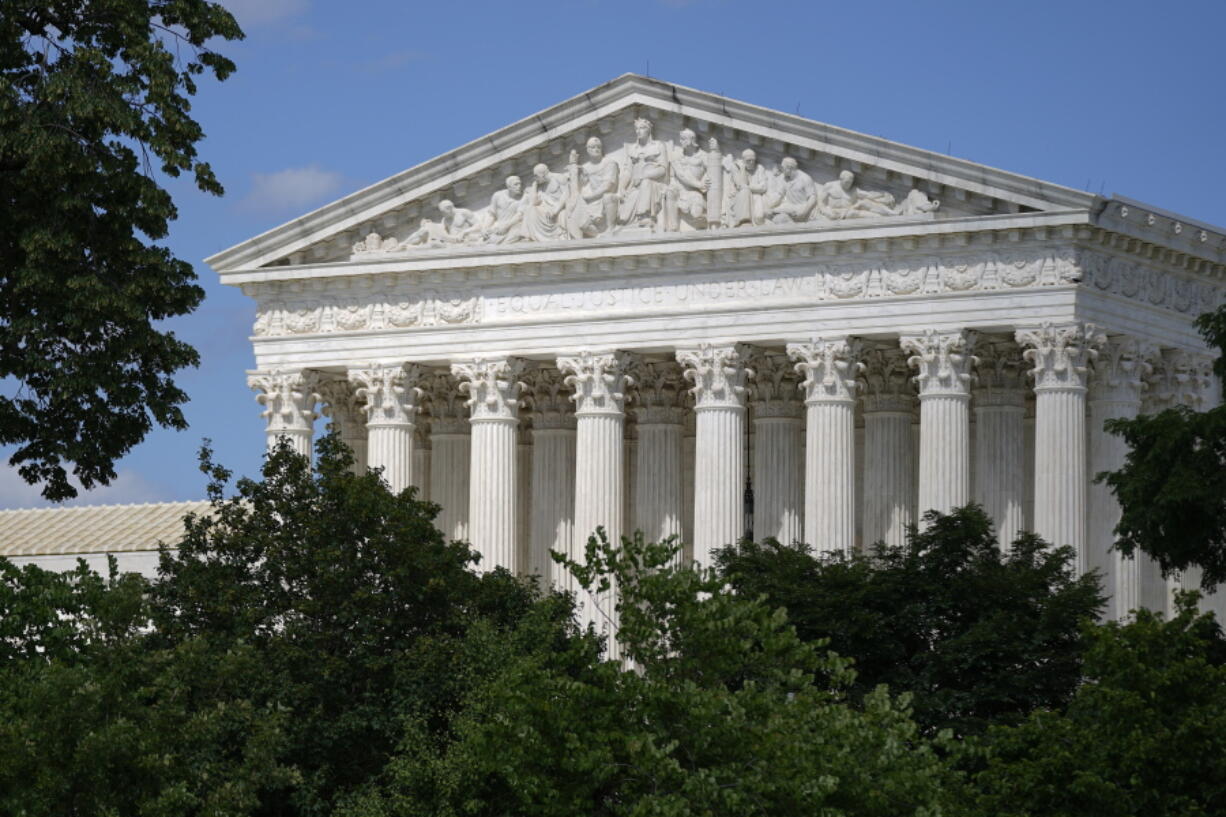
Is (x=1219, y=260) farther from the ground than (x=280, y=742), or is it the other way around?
(x=1219, y=260)

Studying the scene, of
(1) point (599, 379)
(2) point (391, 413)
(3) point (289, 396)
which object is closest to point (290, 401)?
(3) point (289, 396)

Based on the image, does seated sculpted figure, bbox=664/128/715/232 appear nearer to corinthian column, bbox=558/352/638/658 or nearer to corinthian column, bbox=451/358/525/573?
corinthian column, bbox=558/352/638/658

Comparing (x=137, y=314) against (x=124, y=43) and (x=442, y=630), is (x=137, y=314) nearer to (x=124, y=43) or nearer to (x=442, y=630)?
(x=124, y=43)

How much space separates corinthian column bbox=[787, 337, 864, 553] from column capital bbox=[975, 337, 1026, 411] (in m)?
4.82

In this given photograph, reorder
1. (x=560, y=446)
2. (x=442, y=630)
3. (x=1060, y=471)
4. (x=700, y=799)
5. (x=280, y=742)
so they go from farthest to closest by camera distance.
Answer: (x=560, y=446), (x=1060, y=471), (x=442, y=630), (x=280, y=742), (x=700, y=799)

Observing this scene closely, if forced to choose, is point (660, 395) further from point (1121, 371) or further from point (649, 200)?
point (1121, 371)

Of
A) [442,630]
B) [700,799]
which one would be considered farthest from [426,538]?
[700,799]

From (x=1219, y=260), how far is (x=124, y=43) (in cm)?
3683

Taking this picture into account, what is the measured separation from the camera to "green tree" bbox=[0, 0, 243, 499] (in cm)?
4859

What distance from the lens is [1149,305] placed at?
7431cm

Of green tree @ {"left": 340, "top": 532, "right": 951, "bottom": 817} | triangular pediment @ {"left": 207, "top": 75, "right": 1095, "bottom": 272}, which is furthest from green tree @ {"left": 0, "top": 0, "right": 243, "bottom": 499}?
triangular pediment @ {"left": 207, "top": 75, "right": 1095, "bottom": 272}

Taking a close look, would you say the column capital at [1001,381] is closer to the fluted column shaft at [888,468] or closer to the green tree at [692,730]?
the fluted column shaft at [888,468]

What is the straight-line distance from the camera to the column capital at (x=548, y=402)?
275 ft

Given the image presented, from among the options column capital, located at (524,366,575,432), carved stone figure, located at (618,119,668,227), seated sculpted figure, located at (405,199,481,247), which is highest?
carved stone figure, located at (618,119,668,227)
